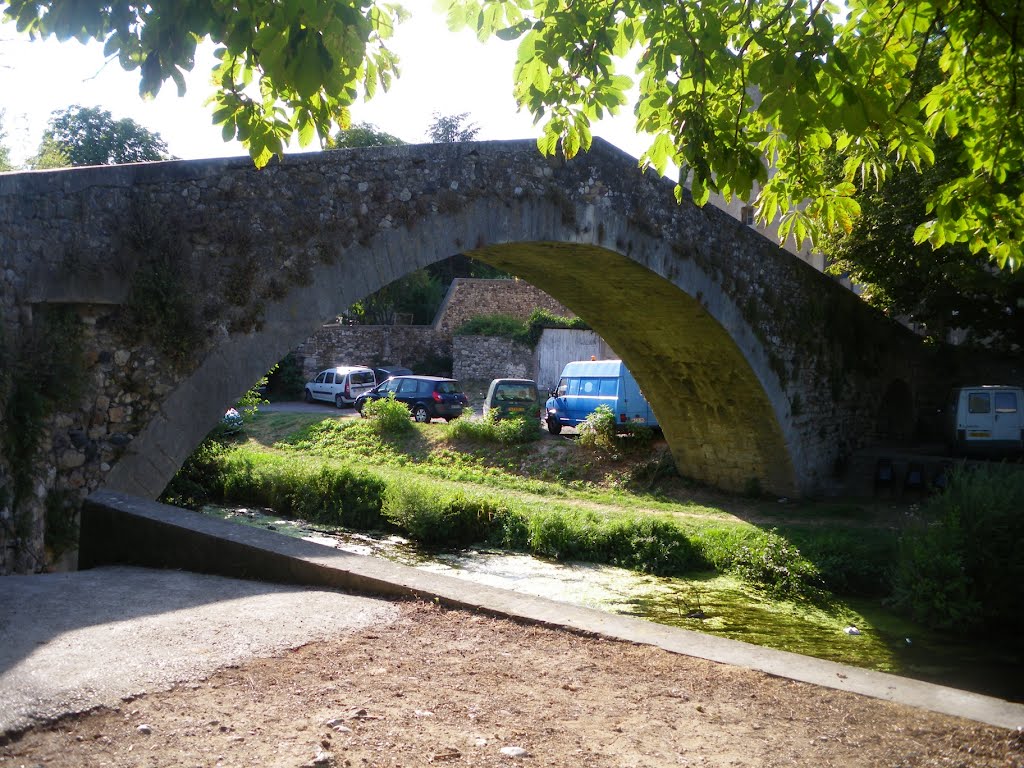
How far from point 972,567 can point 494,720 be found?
263 inches

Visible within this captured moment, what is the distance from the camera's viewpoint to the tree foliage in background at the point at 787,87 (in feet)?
12.5

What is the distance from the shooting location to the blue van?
17219 millimetres

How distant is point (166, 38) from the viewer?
3.13 m

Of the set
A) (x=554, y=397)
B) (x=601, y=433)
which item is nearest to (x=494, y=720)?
(x=601, y=433)

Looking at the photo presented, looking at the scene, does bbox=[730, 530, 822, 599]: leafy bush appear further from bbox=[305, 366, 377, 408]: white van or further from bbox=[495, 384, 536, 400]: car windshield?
bbox=[305, 366, 377, 408]: white van

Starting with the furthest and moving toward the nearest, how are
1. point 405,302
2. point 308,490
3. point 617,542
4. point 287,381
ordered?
point 405,302
point 287,381
point 308,490
point 617,542

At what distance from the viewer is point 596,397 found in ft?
59.1

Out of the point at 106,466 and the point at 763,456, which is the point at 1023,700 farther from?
the point at 763,456

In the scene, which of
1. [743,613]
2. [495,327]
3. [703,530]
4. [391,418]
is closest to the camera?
[743,613]

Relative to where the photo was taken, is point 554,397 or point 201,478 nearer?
point 201,478

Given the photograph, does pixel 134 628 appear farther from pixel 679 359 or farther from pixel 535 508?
pixel 679 359

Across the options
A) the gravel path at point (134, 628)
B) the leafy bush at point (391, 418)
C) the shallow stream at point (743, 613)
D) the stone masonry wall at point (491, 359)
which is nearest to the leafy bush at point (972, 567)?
the shallow stream at point (743, 613)

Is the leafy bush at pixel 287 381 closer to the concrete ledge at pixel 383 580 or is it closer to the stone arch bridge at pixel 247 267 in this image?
the stone arch bridge at pixel 247 267

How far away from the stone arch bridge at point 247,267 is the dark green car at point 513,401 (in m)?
5.52
